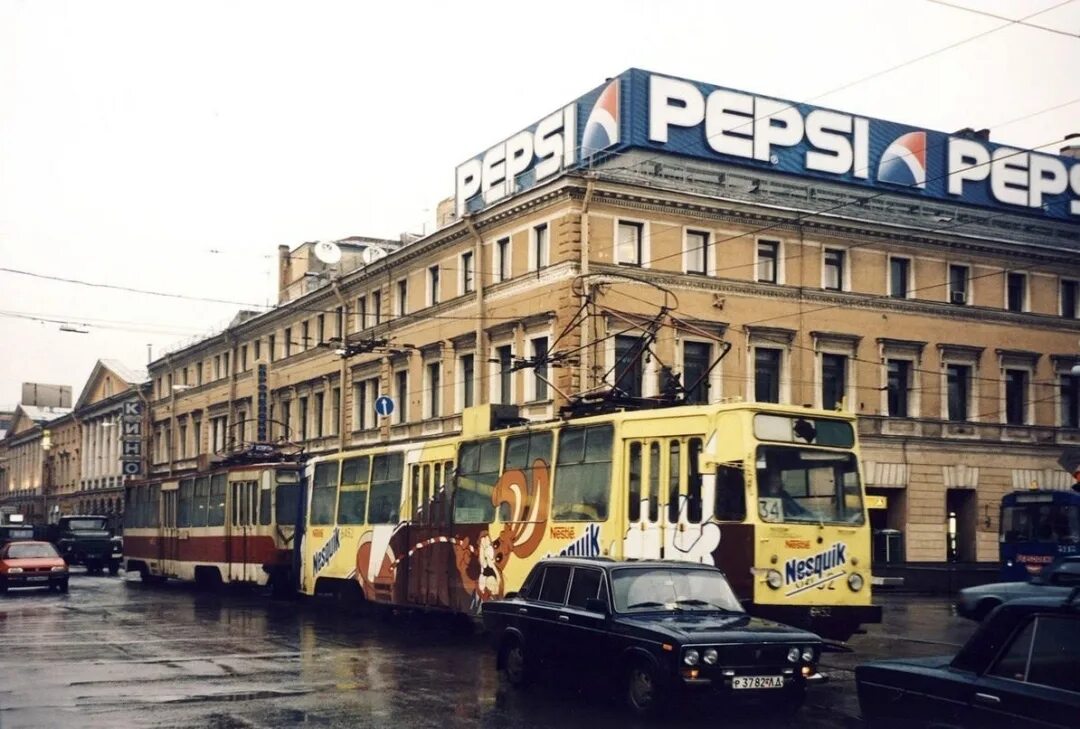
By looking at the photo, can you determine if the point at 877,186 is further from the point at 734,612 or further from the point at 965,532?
the point at 734,612

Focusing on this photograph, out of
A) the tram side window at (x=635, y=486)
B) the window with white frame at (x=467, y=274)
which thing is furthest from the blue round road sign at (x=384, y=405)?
the tram side window at (x=635, y=486)

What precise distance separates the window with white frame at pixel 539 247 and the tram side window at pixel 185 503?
1282 centimetres

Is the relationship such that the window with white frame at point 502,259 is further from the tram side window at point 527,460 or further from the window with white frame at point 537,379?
the tram side window at point 527,460

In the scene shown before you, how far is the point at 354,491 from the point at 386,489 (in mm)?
1763

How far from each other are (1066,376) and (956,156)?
954 centimetres

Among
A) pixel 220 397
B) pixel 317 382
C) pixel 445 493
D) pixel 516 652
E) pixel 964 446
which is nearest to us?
pixel 516 652

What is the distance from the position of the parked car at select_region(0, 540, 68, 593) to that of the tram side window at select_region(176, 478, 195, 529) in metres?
3.66

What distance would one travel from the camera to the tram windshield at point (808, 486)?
16109mm

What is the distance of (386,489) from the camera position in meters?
24.8

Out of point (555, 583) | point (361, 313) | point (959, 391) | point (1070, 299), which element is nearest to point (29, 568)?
point (361, 313)

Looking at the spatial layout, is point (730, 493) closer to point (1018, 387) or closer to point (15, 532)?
point (1018, 387)

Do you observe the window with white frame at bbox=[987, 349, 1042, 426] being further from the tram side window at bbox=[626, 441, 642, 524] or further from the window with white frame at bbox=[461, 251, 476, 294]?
the tram side window at bbox=[626, 441, 642, 524]

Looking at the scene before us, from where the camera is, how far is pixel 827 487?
1658 centimetres

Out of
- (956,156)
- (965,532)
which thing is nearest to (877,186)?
(956,156)
